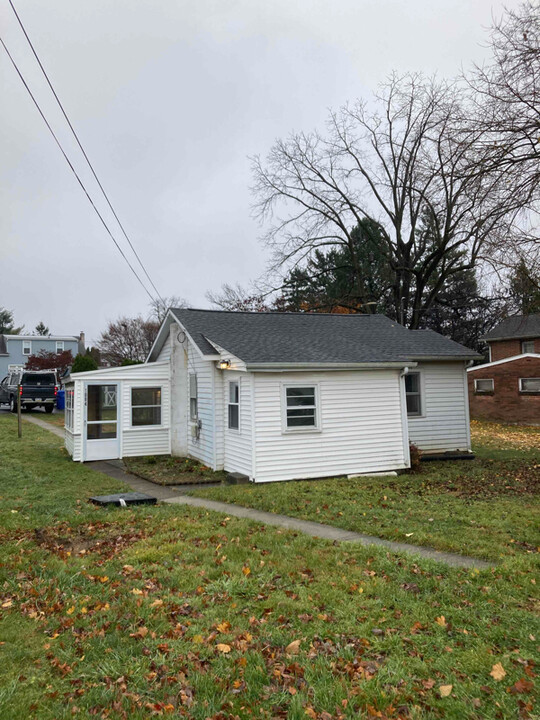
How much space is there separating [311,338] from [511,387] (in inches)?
684

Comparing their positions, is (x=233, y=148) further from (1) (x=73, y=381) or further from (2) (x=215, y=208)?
(1) (x=73, y=381)

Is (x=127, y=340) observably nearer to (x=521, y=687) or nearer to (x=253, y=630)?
(x=253, y=630)

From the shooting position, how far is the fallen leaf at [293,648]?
4070mm

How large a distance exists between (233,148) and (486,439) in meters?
16.2

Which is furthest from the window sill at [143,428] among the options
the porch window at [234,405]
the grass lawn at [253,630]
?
the grass lawn at [253,630]

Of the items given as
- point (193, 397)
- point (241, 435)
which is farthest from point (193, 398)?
point (241, 435)

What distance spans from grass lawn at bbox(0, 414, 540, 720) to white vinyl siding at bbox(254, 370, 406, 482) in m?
4.68

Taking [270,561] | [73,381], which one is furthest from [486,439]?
[270,561]

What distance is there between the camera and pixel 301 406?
1231 cm

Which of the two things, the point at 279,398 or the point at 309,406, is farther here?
the point at 309,406

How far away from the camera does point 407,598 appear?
4984 millimetres

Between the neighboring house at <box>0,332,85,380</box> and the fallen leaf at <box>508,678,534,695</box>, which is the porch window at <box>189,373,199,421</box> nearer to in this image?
the fallen leaf at <box>508,678,534,695</box>

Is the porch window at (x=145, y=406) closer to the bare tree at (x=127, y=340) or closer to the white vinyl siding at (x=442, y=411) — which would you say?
the white vinyl siding at (x=442, y=411)

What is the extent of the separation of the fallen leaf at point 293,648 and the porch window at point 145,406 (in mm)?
12371
